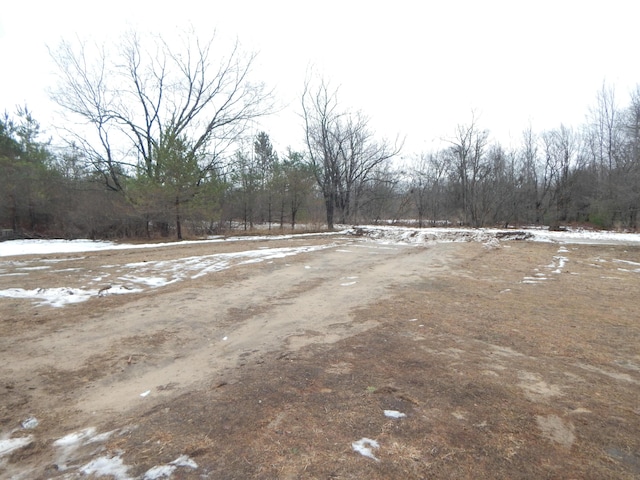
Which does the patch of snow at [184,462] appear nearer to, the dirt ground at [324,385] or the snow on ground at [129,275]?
the dirt ground at [324,385]

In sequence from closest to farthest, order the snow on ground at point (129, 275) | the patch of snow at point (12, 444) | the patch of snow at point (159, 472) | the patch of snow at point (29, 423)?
the patch of snow at point (159, 472) → the patch of snow at point (12, 444) → the patch of snow at point (29, 423) → the snow on ground at point (129, 275)

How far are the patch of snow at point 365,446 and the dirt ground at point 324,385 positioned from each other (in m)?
0.02

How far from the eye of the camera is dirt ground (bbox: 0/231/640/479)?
2.16 metres

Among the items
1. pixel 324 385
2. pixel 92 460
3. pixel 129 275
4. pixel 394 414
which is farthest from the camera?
pixel 129 275

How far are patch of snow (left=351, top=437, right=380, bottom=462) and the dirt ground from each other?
0.06 ft

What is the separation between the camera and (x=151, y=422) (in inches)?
102

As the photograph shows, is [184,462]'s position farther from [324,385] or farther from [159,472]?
[324,385]

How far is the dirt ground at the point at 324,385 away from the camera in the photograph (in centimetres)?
216

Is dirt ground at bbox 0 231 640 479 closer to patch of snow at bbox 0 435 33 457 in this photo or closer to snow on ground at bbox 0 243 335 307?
patch of snow at bbox 0 435 33 457

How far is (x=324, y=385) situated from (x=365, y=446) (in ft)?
2.91

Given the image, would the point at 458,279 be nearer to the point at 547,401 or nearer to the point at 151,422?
the point at 547,401

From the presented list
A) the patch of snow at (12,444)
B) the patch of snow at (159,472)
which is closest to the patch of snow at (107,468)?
the patch of snow at (159,472)

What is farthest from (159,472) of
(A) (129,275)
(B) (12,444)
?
(A) (129,275)

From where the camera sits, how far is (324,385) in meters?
3.10
